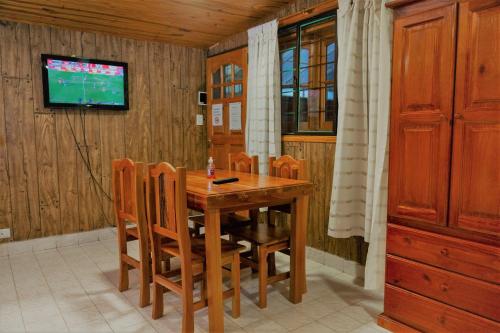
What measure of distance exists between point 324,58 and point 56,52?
112 inches

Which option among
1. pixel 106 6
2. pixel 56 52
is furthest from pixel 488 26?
pixel 56 52

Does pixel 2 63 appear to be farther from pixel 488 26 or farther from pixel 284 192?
pixel 488 26

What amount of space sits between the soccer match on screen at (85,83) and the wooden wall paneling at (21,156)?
26 cm

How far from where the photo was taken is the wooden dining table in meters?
2.13

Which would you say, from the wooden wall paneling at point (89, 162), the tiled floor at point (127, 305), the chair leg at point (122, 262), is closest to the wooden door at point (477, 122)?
the tiled floor at point (127, 305)

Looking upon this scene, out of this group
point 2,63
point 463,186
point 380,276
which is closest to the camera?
point 463,186

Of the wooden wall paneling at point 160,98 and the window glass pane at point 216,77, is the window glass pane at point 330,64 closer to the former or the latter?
the window glass pane at point 216,77

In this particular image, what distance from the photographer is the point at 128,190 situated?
8.72 feet

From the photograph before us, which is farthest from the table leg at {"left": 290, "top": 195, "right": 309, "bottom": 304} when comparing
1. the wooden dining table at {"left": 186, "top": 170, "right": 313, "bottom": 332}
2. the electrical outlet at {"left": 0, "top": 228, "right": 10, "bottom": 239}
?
the electrical outlet at {"left": 0, "top": 228, "right": 10, "bottom": 239}

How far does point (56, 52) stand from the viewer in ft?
12.7

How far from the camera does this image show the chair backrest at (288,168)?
9.06 feet

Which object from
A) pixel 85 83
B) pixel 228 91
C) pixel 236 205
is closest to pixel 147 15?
pixel 85 83

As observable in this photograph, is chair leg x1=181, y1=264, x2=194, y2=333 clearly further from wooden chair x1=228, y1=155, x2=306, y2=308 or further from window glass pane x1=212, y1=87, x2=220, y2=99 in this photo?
window glass pane x1=212, y1=87, x2=220, y2=99

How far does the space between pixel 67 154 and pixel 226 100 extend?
1902 mm
